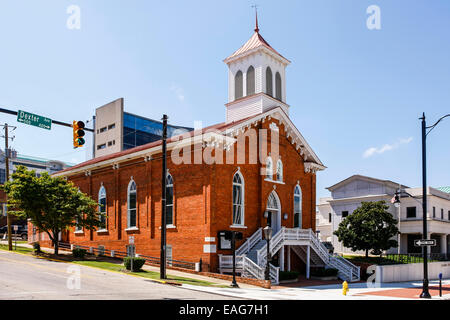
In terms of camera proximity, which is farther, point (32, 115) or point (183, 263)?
point (183, 263)

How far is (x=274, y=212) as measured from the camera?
113 feet

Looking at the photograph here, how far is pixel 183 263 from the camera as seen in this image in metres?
29.9

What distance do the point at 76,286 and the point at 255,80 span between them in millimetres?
21240

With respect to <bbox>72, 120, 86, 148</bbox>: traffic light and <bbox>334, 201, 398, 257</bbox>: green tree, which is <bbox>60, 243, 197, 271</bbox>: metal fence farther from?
<bbox>334, 201, 398, 257</bbox>: green tree

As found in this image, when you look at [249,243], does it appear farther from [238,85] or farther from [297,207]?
[238,85]

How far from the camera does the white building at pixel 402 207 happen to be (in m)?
51.7

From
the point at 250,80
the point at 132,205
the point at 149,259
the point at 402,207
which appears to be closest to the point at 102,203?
the point at 132,205

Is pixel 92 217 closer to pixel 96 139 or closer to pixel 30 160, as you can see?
pixel 96 139

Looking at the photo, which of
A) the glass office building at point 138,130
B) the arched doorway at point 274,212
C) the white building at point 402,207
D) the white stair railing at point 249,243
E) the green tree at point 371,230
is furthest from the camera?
the glass office building at point 138,130

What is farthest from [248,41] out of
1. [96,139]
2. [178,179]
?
[96,139]

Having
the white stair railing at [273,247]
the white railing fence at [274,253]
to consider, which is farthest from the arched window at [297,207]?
the white stair railing at [273,247]

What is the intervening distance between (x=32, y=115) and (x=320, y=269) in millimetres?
22467

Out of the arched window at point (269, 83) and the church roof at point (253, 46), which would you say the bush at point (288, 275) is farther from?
the church roof at point (253, 46)

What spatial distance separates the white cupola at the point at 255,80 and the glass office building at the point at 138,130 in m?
46.5
